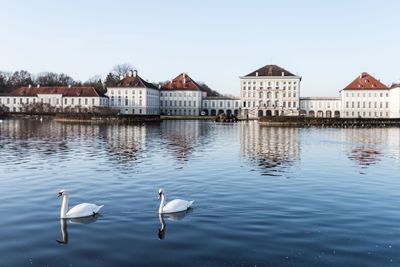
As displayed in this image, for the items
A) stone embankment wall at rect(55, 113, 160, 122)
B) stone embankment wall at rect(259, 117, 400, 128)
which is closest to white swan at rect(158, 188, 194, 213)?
stone embankment wall at rect(259, 117, 400, 128)

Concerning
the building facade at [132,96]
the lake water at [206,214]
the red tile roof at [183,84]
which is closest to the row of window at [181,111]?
the red tile roof at [183,84]

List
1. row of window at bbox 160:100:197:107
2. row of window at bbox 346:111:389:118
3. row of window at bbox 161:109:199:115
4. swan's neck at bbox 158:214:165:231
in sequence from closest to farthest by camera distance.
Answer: swan's neck at bbox 158:214:165:231, row of window at bbox 346:111:389:118, row of window at bbox 161:109:199:115, row of window at bbox 160:100:197:107

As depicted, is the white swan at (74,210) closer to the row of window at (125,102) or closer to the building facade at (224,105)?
the row of window at (125,102)

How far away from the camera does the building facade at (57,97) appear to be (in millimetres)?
135500

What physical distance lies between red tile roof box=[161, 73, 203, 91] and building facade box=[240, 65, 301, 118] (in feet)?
51.6

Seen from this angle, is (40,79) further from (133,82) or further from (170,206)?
(170,206)

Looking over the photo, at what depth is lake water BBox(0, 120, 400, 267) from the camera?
9.83 m

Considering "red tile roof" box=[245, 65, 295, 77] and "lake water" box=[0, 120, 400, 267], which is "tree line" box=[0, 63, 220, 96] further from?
"lake water" box=[0, 120, 400, 267]

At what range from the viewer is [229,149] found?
33531 mm

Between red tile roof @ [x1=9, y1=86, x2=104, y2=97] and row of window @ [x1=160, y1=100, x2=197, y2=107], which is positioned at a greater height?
red tile roof @ [x1=9, y1=86, x2=104, y2=97]

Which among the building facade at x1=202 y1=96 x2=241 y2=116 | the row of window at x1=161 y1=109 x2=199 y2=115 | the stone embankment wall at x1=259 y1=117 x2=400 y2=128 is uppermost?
the building facade at x1=202 y1=96 x2=241 y2=116

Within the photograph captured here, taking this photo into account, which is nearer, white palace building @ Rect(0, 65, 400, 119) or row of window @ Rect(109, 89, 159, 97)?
white palace building @ Rect(0, 65, 400, 119)

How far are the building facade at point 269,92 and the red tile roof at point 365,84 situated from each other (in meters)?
15.8

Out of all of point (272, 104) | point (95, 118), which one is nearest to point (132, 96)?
point (272, 104)
